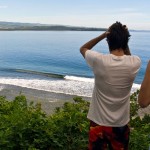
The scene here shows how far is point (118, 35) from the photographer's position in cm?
366

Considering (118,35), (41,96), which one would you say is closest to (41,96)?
(41,96)

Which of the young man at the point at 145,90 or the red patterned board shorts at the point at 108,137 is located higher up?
the young man at the point at 145,90

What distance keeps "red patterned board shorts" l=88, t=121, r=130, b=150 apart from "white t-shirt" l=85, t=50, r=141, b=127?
Answer: 0.21 ft

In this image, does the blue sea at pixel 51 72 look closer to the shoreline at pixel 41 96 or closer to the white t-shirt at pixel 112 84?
the shoreline at pixel 41 96

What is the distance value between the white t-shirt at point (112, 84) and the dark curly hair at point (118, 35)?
0.13 m

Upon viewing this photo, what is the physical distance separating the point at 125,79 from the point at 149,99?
3.58 feet

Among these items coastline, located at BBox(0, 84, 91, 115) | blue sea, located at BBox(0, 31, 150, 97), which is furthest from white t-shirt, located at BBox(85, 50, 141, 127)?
blue sea, located at BBox(0, 31, 150, 97)

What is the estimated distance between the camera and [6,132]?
499cm

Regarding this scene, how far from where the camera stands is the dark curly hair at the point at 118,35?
3.66m

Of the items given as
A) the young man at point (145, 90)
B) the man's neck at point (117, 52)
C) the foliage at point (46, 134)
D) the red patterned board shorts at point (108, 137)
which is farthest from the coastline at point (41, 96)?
the young man at point (145, 90)

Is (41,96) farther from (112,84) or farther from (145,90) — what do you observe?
(145,90)

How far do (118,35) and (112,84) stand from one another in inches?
19.9

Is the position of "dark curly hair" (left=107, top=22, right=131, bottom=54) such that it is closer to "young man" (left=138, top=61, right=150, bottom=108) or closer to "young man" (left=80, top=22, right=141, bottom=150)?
"young man" (left=80, top=22, right=141, bottom=150)

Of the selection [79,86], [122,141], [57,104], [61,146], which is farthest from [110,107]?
[79,86]
